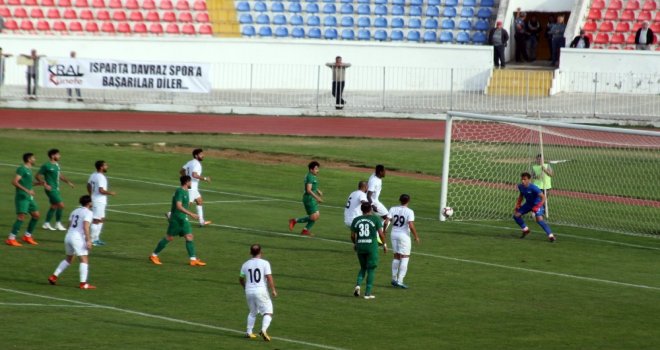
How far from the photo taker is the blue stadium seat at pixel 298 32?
54562mm

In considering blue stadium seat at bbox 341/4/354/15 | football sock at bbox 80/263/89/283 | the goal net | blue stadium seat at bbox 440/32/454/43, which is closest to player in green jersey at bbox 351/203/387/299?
football sock at bbox 80/263/89/283

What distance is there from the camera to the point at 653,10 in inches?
2035

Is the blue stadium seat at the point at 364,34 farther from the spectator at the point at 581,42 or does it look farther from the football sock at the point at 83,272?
the football sock at the point at 83,272

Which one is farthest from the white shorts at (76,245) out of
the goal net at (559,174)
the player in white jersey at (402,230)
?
the goal net at (559,174)

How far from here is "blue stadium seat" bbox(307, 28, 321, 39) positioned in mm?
54469

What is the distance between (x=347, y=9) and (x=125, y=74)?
12.1 meters

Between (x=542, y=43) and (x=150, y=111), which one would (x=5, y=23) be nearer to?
(x=150, y=111)

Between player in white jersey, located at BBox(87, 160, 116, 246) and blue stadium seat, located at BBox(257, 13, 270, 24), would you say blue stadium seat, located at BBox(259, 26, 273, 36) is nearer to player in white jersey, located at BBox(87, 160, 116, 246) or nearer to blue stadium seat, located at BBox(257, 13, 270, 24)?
blue stadium seat, located at BBox(257, 13, 270, 24)

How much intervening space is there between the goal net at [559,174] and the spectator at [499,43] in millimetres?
10484

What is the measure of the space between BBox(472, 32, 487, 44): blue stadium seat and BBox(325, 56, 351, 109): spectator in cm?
808

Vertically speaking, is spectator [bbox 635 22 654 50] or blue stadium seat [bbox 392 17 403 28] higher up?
blue stadium seat [bbox 392 17 403 28]

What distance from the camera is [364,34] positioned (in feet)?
179

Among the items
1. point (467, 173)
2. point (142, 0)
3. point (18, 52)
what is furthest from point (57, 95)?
point (467, 173)

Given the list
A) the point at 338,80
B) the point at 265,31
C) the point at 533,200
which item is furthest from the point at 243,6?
the point at 533,200
